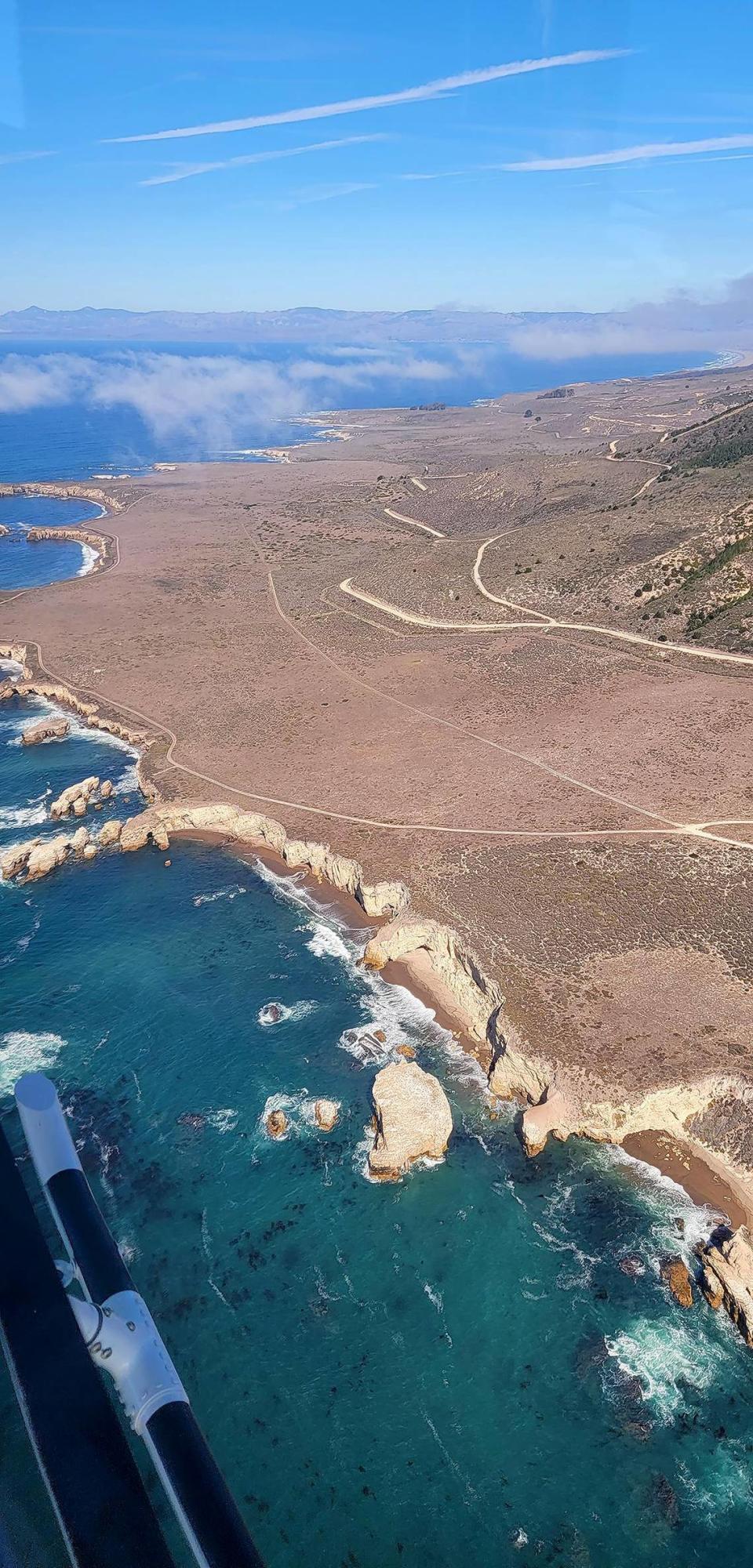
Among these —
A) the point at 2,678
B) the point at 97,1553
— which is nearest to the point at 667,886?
the point at 97,1553

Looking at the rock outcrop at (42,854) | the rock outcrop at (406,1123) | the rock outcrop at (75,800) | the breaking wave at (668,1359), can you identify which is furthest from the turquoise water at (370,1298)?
the rock outcrop at (75,800)

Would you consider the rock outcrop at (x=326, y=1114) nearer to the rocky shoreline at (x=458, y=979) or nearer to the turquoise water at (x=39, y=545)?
the rocky shoreline at (x=458, y=979)

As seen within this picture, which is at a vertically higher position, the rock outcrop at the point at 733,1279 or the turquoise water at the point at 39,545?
the turquoise water at the point at 39,545

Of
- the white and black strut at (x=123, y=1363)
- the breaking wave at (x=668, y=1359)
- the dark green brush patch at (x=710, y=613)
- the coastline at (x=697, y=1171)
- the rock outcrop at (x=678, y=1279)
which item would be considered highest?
the dark green brush patch at (x=710, y=613)

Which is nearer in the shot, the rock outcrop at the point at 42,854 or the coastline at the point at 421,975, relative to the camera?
the coastline at the point at 421,975

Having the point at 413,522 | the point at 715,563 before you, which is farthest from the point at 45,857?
the point at 413,522

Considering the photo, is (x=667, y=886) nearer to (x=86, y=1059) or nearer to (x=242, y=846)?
(x=242, y=846)
